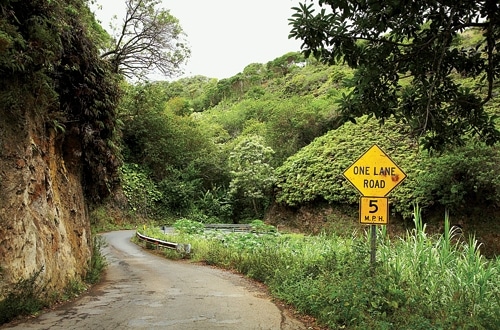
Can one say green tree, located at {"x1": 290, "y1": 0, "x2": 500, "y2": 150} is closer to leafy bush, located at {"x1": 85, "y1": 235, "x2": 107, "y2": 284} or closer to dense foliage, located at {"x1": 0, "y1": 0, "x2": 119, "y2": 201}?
dense foliage, located at {"x1": 0, "y1": 0, "x2": 119, "y2": 201}

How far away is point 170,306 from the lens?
29.6 feet

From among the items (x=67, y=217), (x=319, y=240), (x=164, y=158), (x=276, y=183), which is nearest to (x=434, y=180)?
(x=319, y=240)

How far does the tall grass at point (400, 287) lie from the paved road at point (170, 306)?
0.71m

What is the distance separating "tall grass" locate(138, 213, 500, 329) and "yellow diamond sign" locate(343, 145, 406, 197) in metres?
1.31

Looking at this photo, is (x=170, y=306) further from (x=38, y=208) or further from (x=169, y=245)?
(x=169, y=245)

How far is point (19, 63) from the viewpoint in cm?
812

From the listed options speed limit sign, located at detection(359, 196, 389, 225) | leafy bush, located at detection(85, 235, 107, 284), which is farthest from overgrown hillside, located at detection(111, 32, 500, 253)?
leafy bush, located at detection(85, 235, 107, 284)

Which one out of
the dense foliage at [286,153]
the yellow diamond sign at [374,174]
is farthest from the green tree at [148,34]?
the yellow diamond sign at [374,174]

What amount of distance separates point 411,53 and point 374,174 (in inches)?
126

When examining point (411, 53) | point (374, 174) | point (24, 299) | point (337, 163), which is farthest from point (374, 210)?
point (337, 163)

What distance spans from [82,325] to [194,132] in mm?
43755

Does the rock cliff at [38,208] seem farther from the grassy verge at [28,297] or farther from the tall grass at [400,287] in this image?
the tall grass at [400,287]

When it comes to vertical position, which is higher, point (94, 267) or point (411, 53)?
point (411, 53)

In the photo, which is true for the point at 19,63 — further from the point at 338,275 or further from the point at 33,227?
the point at 338,275
